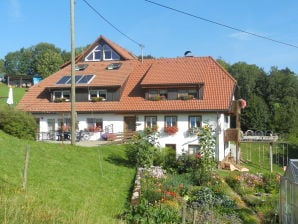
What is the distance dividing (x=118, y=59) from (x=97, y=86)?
624 centimetres

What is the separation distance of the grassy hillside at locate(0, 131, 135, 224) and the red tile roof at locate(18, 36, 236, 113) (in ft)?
36.3

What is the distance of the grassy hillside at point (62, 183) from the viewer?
739 centimetres

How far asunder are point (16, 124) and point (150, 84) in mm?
12082

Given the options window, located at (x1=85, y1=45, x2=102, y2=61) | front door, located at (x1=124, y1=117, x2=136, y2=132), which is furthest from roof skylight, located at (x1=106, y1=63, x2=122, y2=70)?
front door, located at (x1=124, y1=117, x2=136, y2=132)

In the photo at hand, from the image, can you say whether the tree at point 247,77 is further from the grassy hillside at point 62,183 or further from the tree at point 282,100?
the grassy hillside at point 62,183

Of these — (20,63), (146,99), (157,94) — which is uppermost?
(20,63)

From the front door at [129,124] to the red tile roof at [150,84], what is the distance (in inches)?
40.8

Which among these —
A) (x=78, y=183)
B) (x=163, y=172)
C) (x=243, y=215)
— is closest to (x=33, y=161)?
(x=78, y=183)

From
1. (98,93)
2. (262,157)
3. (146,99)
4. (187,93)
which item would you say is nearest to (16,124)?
(98,93)

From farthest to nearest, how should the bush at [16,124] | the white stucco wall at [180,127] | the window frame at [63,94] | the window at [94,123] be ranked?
the window frame at [63,94] → the window at [94,123] → the white stucco wall at [180,127] → the bush at [16,124]

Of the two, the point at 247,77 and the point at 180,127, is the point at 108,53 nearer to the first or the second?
the point at 180,127

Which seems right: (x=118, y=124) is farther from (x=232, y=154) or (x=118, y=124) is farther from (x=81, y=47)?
(x=81, y=47)

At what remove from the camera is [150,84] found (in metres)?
35.3

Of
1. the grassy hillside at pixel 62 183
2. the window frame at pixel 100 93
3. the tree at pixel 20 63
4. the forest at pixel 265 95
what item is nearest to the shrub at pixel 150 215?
the grassy hillside at pixel 62 183
